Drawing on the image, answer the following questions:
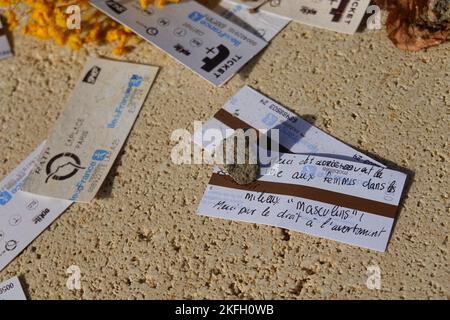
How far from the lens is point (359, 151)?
4.43ft

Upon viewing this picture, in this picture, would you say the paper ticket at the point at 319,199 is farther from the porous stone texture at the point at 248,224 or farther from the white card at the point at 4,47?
the white card at the point at 4,47

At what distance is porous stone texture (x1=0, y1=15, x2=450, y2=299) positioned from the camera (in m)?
1.24

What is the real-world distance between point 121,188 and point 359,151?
492 millimetres

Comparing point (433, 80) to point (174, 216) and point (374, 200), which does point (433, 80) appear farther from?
point (174, 216)

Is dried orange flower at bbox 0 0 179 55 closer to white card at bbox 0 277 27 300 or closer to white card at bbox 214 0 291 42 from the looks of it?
white card at bbox 214 0 291 42

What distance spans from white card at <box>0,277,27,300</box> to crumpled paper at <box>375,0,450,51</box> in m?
0.93

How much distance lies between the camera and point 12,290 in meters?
1.35

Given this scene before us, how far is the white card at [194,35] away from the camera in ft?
5.03

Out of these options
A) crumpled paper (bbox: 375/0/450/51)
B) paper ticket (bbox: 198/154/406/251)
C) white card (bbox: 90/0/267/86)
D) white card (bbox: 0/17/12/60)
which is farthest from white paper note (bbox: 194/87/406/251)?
white card (bbox: 0/17/12/60)

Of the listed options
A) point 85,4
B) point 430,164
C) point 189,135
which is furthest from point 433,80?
point 85,4

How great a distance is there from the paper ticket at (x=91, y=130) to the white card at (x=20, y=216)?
2cm

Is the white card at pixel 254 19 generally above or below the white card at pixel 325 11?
below

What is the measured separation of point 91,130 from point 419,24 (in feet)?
2.45

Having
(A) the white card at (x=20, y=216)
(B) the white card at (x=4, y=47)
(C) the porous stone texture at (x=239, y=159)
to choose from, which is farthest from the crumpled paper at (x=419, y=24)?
(B) the white card at (x=4, y=47)
